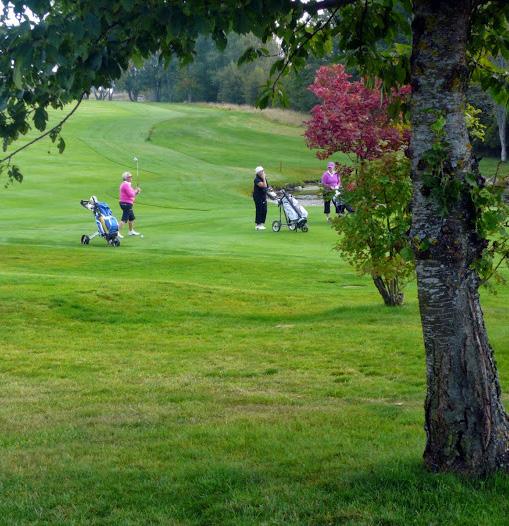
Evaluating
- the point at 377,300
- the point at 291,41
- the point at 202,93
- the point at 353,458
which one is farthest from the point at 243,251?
the point at 202,93

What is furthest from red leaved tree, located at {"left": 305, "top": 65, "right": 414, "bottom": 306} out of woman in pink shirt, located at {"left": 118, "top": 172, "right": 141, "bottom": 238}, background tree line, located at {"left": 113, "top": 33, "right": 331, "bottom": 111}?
background tree line, located at {"left": 113, "top": 33, "right": 331, "bottom": 111}

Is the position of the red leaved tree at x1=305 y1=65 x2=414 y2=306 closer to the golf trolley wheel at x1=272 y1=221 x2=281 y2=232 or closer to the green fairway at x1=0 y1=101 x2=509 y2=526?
the green fairway at x1=0 y1=101 x2=509 y2=526

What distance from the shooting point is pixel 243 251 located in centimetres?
2220

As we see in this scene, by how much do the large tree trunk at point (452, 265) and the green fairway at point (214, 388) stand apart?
29cm

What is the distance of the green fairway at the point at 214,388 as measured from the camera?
5438 mm

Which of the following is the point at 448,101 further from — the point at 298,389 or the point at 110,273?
the point at 110,273

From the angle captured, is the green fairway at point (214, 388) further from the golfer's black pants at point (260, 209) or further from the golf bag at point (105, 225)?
the golfer's black pants at point (260, 209)

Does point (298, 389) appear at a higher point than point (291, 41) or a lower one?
lower

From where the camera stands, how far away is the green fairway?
5.44 meters

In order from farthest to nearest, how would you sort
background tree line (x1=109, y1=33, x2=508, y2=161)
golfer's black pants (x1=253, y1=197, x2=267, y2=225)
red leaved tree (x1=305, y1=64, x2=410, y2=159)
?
background tree line (x1=109, y1=33, x2=508, y2=161) → red leaved tree (x1=305, y1=64, x2=410, y2=159) → golfer's black pants (x1=253, y1=197, x2=267, y2=225)

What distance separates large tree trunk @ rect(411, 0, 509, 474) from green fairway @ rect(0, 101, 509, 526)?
0.29m

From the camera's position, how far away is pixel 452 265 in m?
5.48

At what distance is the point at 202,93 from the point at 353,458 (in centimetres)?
10946

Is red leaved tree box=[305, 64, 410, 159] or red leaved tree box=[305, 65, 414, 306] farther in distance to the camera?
red leaved tree box=[305, 64, 410, 159]
